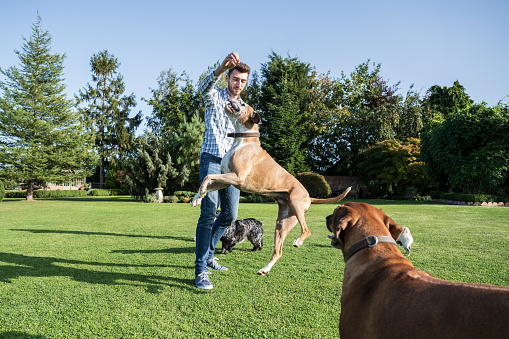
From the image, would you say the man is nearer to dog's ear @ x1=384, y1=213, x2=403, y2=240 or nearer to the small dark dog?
the small dark dog

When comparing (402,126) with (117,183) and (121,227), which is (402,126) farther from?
(117,183)

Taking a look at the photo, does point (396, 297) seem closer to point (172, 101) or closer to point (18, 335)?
point (18, 335)

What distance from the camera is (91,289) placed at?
12.3 feet

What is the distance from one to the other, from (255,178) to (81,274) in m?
3.08

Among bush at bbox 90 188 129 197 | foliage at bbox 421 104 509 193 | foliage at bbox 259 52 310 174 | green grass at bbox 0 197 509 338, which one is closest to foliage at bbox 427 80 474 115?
foliage at bbox 259 52 310 174

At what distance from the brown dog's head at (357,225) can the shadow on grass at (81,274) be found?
2.32 metres

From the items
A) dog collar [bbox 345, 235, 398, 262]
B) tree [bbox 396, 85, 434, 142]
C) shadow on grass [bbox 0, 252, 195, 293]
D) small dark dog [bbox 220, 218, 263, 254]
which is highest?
tree [bbox 396, 85, 434, 142]

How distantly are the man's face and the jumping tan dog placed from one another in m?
0.65

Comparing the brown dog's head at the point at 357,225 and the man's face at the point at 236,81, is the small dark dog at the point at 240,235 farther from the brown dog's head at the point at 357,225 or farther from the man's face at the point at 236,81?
the brown dog's head at the point at 357,225

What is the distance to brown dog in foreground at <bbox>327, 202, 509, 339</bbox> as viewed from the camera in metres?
1.24

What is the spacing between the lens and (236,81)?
3.77m

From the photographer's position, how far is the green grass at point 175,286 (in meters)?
2.73

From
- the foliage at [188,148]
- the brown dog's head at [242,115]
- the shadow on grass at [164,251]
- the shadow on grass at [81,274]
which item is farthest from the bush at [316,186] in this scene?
the brown dog's head at [242,115]

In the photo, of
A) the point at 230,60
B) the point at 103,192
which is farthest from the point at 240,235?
the point at 103,192
